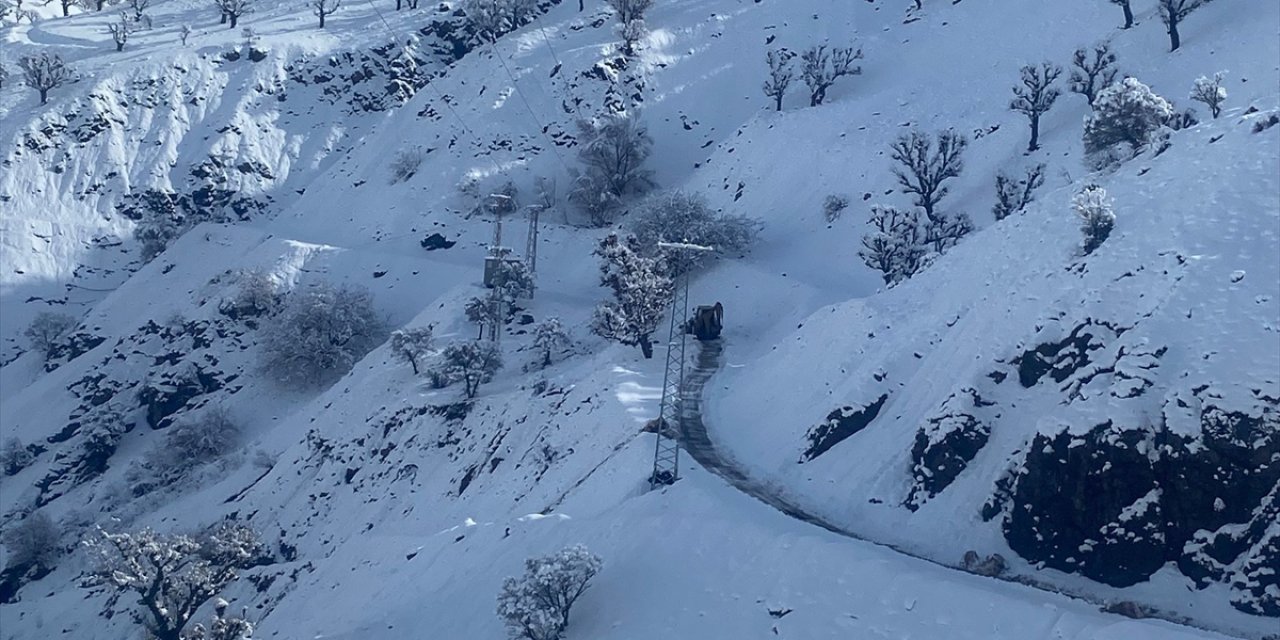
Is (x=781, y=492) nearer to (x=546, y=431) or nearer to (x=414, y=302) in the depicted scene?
(x=546, y=431)

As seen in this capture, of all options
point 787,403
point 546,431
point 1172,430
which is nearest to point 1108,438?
point 1172,430

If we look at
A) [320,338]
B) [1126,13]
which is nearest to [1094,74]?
[1126,13]

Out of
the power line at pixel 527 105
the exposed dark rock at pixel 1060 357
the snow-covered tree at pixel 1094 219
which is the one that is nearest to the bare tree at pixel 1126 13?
the power line at pixel 527 105

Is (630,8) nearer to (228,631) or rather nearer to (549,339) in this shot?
(549,339)

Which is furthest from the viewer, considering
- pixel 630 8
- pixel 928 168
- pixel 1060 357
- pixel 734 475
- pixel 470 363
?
pixel 630 8

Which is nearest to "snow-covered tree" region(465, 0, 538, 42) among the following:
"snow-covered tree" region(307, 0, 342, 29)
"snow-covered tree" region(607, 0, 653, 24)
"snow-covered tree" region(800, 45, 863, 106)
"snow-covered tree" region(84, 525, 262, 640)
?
"snow-covered tree" region(607, 0, 653, 24)

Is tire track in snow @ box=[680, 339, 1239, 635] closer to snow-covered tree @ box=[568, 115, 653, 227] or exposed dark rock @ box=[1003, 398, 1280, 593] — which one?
exposed dark rock @ box=[1003, 398, 1280, 593]
